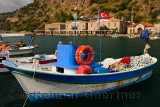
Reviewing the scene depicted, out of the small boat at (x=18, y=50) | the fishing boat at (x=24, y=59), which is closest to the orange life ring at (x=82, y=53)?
the fishing boat at (x=24, y=59)

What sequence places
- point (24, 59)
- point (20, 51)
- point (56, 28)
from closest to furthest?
point (24, 59) → point (20, 51) → point (56, 28)

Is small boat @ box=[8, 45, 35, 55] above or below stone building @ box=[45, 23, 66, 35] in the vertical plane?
below

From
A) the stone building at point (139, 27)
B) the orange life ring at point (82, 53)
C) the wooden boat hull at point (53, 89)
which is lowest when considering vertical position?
the wooden boat hull at point (53, 89)

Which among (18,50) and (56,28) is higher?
(56,28)

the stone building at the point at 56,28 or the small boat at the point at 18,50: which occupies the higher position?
the stone building at the point at 56,28

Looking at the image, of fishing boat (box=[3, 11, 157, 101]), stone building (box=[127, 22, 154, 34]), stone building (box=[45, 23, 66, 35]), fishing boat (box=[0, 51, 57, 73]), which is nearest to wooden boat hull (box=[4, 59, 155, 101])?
fishing boat (box=[3, 11, 157, 101])

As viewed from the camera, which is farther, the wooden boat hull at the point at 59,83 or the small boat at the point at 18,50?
the small boat at the point at 18,50

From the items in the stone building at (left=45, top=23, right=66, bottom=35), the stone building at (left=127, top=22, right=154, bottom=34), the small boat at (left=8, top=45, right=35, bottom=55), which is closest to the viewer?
the small boat at (left=8, top=45, right=35, bottom=55)

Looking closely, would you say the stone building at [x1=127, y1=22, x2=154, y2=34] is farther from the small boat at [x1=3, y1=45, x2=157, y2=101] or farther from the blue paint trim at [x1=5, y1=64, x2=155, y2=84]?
the blue paint trim at [x1=5, y1=64, x2=155, y2=84]

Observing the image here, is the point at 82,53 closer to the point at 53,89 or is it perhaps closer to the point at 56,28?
the point at 53,89

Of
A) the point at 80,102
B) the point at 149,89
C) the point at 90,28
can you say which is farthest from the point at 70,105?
the point at 90,28

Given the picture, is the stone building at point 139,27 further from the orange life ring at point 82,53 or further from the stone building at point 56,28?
the orange life ring at point 82,53

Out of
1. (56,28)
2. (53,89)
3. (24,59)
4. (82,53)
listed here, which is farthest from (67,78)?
(56,28)

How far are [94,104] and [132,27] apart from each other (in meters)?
96.4
